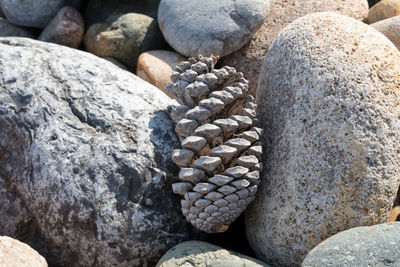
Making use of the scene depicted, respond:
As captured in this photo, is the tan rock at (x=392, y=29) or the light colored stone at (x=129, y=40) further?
the light colored stone at (x=129, y=40)

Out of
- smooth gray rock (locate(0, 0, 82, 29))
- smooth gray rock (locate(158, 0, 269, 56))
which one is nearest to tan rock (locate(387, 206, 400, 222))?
smooth gray rock (locate(158, 0, 269, 56))

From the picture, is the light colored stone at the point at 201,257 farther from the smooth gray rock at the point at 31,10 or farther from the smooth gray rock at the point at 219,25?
the smooth gray rock at the point at 31,10

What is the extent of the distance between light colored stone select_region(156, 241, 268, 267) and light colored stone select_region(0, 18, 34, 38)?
3150mm

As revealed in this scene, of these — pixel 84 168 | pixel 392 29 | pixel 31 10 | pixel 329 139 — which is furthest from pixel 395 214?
pixel 31 10

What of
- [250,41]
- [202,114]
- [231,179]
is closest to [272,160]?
[231,179]

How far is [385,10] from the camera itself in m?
3.41

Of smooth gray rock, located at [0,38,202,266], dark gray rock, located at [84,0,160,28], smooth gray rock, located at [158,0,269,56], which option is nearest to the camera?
smooth gray rock, located at [0,38,202,266]

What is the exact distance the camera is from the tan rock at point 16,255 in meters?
1.88

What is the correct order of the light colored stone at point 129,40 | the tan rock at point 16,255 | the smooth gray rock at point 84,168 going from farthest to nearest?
the light colored stone at point 129,40
the smooth gray rock at point 84,168
the tan rock at point 16,255

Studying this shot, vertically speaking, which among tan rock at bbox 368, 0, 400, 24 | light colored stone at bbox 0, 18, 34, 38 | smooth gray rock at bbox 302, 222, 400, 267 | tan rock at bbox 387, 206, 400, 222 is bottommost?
light colored stone at bbox 0, 18, 34, 38

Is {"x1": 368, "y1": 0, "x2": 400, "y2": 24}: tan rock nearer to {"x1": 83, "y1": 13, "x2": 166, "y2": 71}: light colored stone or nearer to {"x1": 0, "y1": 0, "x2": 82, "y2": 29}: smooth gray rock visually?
{"x1": 83, "y1": 13, "x2": 166, "y2": 71}: light colored stone

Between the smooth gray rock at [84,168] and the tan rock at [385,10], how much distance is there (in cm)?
202

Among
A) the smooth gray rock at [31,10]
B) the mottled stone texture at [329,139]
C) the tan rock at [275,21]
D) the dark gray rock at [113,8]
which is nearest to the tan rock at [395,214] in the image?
the mottled stone texture at [329,139]

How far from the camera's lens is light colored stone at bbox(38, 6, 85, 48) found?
4074 mm
